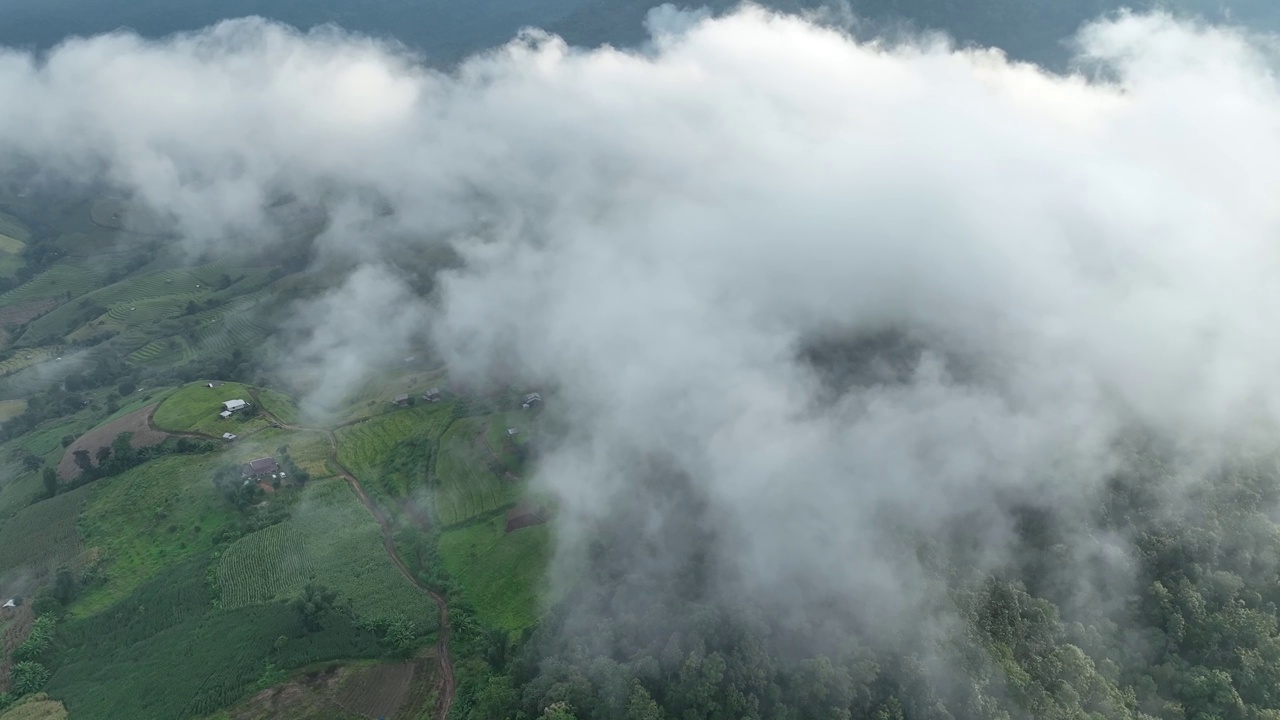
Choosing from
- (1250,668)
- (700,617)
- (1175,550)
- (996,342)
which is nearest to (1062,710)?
(1250,668)

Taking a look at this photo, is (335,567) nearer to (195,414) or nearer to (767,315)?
(195,414)

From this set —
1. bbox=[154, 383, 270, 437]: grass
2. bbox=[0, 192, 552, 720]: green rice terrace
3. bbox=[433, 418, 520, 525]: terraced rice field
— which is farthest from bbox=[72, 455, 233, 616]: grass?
bbox=[433, 418, 520, 525]: terraced rice field

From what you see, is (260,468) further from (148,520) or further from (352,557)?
(352,557)

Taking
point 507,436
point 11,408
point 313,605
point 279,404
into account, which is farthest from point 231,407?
point 11,408

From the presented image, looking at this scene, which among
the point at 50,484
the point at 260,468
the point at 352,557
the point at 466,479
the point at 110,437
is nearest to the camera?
the point at 352,557

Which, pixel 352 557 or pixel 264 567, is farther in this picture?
pixel 352 557

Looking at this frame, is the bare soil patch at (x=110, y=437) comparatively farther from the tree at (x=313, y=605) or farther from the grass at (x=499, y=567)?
the grass at (x=499, y=567)
